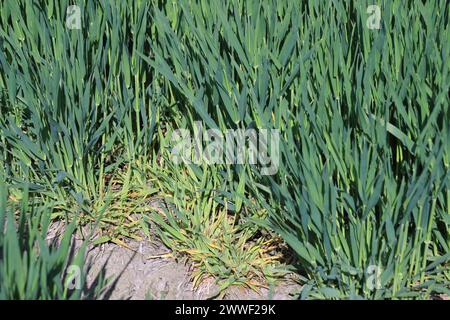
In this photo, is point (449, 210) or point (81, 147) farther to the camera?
point (81, 147)

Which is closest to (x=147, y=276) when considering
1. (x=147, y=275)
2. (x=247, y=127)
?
(x=147, y=275)

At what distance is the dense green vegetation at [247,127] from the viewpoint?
1.66 metres

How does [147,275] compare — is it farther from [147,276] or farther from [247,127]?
[247,127]

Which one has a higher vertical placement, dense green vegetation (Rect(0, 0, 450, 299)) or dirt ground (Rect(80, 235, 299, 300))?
dense green vegetation (Rect(0, 0, 450, 299))

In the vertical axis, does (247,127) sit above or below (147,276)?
above

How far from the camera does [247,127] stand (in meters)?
1.87

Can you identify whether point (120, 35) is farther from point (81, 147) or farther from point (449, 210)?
point (449, 210)

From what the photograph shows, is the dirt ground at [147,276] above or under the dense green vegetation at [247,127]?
under

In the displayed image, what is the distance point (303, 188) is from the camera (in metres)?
1.63

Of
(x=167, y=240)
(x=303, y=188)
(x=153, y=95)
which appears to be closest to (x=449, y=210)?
(x=303, y=188)

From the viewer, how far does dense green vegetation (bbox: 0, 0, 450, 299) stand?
5.44 ft

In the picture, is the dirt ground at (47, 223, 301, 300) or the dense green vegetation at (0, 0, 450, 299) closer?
the dense green vegetation at (0, 0, 450, 299)

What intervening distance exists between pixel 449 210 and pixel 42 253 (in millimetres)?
909

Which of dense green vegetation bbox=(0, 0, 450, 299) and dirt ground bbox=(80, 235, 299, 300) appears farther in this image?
dirt ground bbox=(80, 235, 299, 300)
